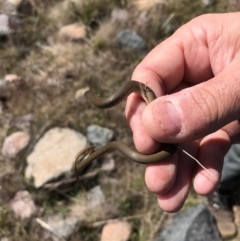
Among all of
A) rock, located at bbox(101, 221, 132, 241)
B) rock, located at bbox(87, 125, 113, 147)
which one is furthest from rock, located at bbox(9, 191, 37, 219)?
rock, located at bbox(87, 125, 113, 147)

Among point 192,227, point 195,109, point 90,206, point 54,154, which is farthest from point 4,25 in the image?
point 195,109

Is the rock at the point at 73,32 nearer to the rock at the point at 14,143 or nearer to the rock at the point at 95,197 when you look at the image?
the rock at the point at 14,143

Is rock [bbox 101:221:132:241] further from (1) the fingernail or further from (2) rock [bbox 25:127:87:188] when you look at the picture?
(1) the fingernail

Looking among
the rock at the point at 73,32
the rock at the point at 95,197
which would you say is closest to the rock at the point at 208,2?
the rock at the point at 73,32

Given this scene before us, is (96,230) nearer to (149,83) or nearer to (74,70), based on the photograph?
(149,83)

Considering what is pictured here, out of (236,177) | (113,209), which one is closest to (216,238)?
(236,177)

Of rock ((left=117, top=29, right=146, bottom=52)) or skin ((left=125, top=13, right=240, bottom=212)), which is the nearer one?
skin ((left=125, top=13, right=240, bottom=212))
